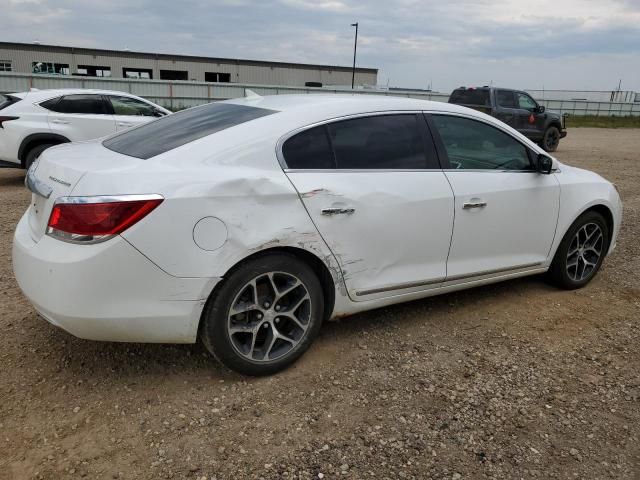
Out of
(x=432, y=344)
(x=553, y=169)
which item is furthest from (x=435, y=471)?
(x=553, y=169)

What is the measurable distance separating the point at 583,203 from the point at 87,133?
24.6 feet

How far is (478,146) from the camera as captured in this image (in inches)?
156

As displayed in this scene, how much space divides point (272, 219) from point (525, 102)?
14.9 m

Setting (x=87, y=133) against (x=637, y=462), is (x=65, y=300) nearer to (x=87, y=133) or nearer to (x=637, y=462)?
(x=637, y=462)

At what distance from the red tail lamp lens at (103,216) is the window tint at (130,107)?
732 cm

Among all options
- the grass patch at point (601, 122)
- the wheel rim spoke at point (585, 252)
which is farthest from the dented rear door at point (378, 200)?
the grass patch at point (601, 122)

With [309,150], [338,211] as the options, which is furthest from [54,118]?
[338,211]

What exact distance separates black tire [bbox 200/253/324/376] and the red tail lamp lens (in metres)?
0.57

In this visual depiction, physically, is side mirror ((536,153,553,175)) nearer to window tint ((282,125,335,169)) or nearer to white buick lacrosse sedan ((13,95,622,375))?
white buick lacrosse sedan ((13,95,622,375))

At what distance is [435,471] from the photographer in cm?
247

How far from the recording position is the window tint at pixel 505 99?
603 inches

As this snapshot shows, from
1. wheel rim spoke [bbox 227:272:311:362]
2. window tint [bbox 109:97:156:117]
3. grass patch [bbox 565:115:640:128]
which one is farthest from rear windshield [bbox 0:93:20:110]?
grass patch [bbox 565:115:640:128]

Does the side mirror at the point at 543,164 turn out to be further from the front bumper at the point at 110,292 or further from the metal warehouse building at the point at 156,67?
the metal warehouse building at the point at 156,67

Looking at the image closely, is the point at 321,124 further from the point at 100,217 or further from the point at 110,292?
the point at 110,292
